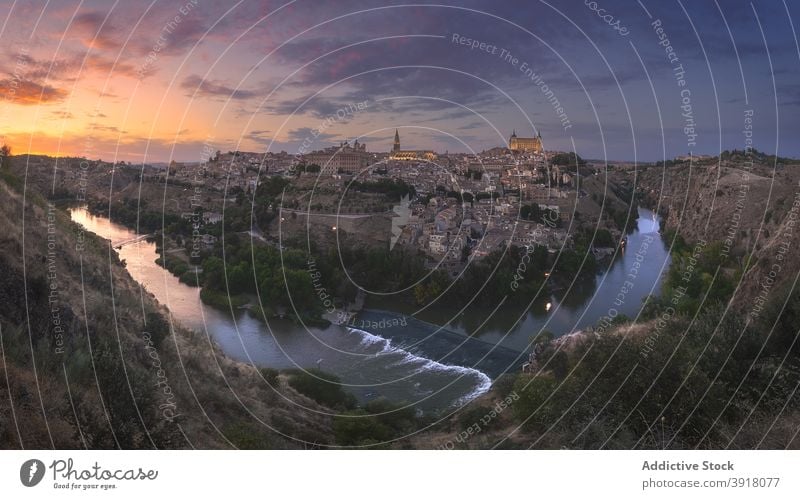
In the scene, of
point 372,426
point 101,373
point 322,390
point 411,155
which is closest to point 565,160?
point 411,155

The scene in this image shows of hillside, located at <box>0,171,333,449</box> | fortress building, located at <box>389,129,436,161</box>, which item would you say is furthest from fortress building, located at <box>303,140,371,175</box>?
hillside, located at <box>0,171,333,449</box>

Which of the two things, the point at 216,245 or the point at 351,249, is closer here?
the point at 216,245

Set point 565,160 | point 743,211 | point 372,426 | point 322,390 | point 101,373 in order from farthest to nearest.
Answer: point 565,160 < point 743,211 < point 322,390 < point 372,426 < point 101,373

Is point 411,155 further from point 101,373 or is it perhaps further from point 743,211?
point 101,373

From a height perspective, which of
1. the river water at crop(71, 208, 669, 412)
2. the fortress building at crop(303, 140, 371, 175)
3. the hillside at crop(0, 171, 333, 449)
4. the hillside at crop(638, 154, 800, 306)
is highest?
the fortress building at crop(303, 140, 371, 175)

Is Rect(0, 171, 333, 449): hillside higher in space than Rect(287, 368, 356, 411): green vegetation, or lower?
higher

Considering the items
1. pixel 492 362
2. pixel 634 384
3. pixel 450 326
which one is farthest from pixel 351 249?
pixel 634 384

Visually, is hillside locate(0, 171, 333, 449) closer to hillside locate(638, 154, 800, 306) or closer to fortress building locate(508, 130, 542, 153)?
hillside locate(638, 154, 800, 306)
